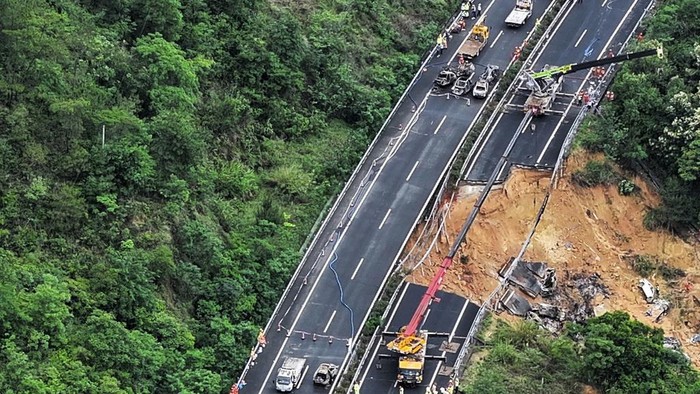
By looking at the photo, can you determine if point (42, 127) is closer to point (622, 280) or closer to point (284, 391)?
point (284, 391)

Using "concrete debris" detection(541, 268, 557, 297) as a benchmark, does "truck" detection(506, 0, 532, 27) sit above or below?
above

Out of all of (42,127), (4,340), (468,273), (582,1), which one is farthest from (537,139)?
(4,340)

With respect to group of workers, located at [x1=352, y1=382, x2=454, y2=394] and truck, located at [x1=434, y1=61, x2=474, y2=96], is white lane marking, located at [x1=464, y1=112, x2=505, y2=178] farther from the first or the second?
group of workers, located at [x1=352, y1=382, x2=454, y2=394]

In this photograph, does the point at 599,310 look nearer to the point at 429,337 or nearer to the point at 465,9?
the point at 429,337

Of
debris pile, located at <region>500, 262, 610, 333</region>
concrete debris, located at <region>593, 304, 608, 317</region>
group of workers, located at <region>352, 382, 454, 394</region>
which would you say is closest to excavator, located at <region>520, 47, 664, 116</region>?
debris pile, located at <region>500, 262, 610, 333</region>

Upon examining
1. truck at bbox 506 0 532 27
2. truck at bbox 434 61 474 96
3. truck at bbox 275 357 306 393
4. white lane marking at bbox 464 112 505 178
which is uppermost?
truck at bbox 506 0 532 27

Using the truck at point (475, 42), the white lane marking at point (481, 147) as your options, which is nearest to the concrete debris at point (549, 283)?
the white lane marking at point (481, 147)

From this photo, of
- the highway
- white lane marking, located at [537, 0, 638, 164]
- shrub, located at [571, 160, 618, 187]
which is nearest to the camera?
the highway
